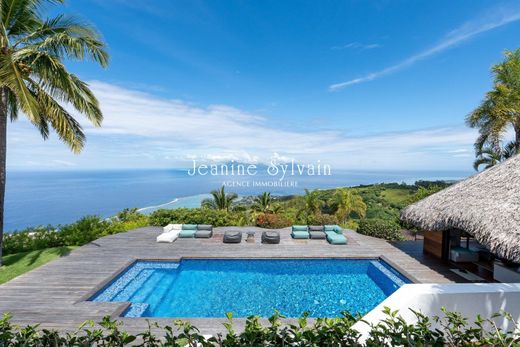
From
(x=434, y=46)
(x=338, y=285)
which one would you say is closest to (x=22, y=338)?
(x=338, y=285)

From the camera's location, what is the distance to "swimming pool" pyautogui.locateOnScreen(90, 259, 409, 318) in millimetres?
6770

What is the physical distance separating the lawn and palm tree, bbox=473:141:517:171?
66.8ft

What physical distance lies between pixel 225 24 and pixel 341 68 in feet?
38.0

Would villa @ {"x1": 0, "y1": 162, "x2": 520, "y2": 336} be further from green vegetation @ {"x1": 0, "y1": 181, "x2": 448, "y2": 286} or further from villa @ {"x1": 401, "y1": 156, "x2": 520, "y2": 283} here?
green vegetation @ {"x1": 0, "y1": 181, "x2": 448, "y2": 286}

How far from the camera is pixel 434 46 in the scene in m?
15.4

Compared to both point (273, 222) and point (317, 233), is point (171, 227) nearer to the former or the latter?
point (273, 222)

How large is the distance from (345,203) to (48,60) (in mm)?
15720

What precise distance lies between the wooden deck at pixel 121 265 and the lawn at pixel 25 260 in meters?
0.39

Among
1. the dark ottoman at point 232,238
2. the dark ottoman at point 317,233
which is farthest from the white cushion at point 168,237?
the dark ottoman at point 317,233

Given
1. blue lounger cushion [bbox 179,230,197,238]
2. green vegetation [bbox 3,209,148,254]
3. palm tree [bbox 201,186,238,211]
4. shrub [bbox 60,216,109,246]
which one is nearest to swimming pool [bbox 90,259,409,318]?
blue lounger cushion [bbox 179,230,197,238]

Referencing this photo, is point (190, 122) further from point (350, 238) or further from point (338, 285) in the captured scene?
point (338, 285)

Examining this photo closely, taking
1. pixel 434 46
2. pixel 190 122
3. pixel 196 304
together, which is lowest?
pixel 196 304

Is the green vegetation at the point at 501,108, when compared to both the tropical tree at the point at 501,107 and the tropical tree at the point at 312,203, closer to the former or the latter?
the tropical tree at the point at 501,107

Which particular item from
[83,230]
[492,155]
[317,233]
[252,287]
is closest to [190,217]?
[83,230]
